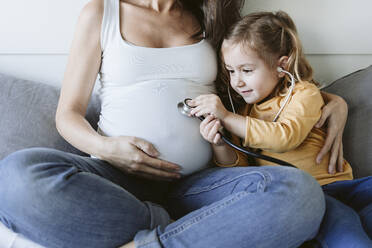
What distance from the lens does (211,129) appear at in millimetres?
1062

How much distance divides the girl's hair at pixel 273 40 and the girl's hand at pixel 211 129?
10.0 inches

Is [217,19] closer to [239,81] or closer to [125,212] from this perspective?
[239,81]

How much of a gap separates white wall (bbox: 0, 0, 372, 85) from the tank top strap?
11.2 inches

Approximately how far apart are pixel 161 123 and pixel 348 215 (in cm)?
55

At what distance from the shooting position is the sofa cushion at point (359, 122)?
1.24m

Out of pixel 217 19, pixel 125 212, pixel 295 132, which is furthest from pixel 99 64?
pixel 295 132

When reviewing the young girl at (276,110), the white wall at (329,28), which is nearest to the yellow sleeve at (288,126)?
the young girl at (276,110)

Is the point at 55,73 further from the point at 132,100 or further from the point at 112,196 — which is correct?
the point at 112,196

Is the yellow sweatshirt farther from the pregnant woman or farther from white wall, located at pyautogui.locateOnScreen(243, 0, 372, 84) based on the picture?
white wall, located at pyautogui.locateOnScreen(243, 0, 372, 84)

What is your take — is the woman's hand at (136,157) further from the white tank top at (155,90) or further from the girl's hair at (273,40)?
the girl's hair at (273,40)

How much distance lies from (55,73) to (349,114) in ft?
3.62

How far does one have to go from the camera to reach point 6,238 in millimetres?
893

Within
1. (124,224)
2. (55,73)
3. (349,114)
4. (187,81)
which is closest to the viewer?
(124,224)

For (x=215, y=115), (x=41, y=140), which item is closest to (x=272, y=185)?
(x=215, y=115)
